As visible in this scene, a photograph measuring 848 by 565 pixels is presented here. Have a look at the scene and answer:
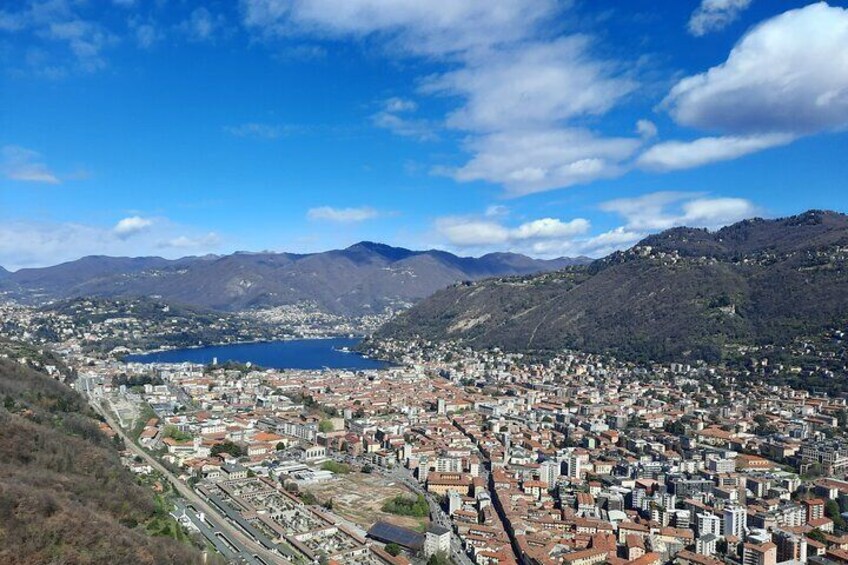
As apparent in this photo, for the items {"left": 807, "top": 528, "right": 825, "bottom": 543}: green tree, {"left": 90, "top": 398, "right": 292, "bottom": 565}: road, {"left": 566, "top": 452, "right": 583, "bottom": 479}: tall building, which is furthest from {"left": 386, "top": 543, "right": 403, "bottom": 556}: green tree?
{"left": 807, "top": 528, "right": 825, "bottom": 543}: green tree

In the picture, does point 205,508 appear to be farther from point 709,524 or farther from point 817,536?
point 817,536

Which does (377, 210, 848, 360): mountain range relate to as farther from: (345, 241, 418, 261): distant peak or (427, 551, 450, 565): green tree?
(345, 241, 418, 261): distant peak

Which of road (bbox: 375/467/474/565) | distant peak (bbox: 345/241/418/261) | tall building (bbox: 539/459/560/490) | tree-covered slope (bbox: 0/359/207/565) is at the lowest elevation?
road (bbox: 375/467/474/565)

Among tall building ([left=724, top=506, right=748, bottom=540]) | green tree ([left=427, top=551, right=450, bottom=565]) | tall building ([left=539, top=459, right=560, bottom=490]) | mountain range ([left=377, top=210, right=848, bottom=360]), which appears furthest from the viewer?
mountain range ([left=377, top=210, right=848, bottom=360])

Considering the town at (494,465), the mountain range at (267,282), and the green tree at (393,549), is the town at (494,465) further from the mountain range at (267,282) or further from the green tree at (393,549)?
the mountain range at (267,282)

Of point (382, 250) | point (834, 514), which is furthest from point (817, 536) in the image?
point (382, 250)

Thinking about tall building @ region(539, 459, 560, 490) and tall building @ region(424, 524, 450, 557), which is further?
tall building @ region(539, 459, 560, 490)

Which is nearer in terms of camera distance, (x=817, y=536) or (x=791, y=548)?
(x=791, y=548)
